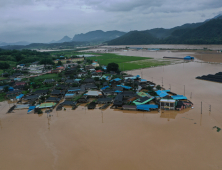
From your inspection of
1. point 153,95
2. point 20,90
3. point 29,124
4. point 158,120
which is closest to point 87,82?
point 20,90

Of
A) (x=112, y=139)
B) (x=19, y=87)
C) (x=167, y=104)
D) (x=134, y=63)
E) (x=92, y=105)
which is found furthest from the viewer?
(x=134, y=63)

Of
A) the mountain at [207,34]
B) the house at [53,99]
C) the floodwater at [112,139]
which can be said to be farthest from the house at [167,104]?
the mountain at [207,34]

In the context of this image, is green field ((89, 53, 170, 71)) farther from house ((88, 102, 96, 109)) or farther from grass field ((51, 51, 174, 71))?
house ((88, 102, 96, 109))

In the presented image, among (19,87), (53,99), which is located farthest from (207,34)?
(19,87)

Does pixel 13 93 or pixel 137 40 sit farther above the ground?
pixel 137 40

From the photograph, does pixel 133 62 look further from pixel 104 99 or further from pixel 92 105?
pixel 92 105

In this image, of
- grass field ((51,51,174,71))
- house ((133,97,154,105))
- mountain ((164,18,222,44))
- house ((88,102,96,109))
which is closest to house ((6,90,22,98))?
house ((88,102,96,109))

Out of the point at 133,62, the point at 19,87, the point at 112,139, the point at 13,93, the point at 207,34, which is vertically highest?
the point at 207,34

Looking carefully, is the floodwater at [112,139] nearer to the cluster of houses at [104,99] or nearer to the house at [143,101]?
the cluster of houses at [104,99]
